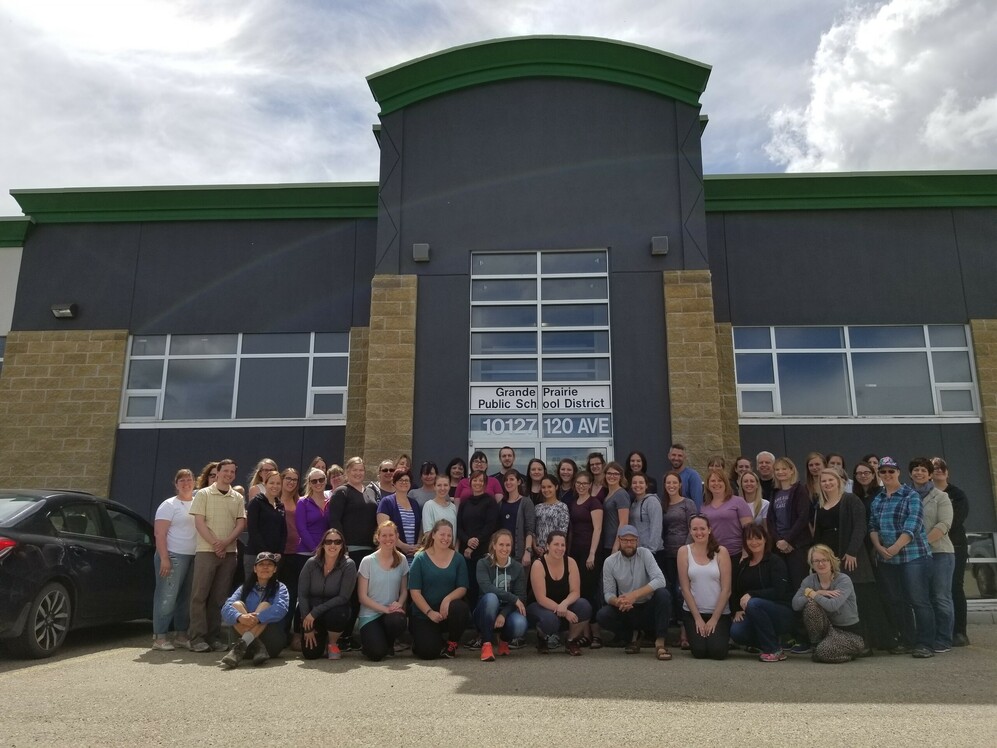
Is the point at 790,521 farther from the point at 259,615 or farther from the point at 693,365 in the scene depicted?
the point at 259,615

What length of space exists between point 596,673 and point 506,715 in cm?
149

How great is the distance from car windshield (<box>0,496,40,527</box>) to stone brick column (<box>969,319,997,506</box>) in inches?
524

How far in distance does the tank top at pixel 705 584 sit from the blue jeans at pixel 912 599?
1.67 meters

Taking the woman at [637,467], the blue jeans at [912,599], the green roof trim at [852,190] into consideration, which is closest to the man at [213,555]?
the woman at [637,467]

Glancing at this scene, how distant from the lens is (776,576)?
688 cm

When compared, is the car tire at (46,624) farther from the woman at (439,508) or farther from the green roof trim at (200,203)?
the green roof trim at (200,203)

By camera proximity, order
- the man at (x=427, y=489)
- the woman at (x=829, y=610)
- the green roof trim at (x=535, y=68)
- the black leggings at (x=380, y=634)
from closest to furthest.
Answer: the woman at (x=829, y=610)
the black leggings at (x=380, y=634)
the man at (x=427, y=489)
the green roof trim at (x=535, y=68)

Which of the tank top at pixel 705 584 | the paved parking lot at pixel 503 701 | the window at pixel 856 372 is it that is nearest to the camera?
the paved parking lot at pixel 503 701

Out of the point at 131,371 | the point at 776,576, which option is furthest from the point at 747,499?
the point at 131,371

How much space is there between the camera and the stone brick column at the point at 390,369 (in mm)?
11227

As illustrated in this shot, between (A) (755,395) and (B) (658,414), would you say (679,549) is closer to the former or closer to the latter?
(B) (658,414)

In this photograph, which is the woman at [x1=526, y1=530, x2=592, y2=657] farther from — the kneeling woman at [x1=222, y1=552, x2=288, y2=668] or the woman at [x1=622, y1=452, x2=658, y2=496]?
the kneeling woman at [x1=222, y1=552, x2=288, y2=668]

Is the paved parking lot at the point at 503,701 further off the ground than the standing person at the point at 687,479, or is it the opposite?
the standing person at the point at 687,479

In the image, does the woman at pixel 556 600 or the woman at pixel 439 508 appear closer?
the woman at pixel 556 600
